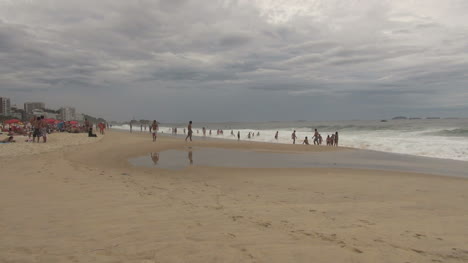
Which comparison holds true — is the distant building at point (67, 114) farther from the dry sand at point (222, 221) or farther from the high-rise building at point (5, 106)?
the dry sand at point (222, 221)

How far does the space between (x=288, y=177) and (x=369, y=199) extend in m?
3.52

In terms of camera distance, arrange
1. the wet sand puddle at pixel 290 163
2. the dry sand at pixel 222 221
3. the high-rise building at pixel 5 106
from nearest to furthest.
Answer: the dry sand at pixel 222 221 < the wet sand puddle at pixel 290 163 < the high-rise building at pixel 5 106

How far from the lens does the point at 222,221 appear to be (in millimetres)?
4926

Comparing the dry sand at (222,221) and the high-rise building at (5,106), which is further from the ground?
the high-rise building at (5,106)

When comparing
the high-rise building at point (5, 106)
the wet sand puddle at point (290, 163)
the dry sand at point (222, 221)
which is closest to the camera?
the dry sand at point (222, 221)

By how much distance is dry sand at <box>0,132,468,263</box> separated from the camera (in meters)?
3.69

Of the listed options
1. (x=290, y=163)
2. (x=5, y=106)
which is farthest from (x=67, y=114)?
(x=290, y=163)

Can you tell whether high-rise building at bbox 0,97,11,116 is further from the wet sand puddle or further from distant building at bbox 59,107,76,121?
the wet sand puddle

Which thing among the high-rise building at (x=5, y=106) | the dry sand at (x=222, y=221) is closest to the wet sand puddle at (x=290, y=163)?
the dry sand at (x=222, y=221)

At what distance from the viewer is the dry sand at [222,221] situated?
3.69 metres

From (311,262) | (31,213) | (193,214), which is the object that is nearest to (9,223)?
(31,213)

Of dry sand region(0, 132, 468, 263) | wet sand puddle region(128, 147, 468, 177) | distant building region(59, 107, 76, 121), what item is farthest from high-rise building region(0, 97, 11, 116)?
dry sand region(0, 132, 468, 263)

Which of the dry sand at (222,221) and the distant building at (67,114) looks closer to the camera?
the dry sand at (222,221)

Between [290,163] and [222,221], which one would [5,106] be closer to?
[290,163]
